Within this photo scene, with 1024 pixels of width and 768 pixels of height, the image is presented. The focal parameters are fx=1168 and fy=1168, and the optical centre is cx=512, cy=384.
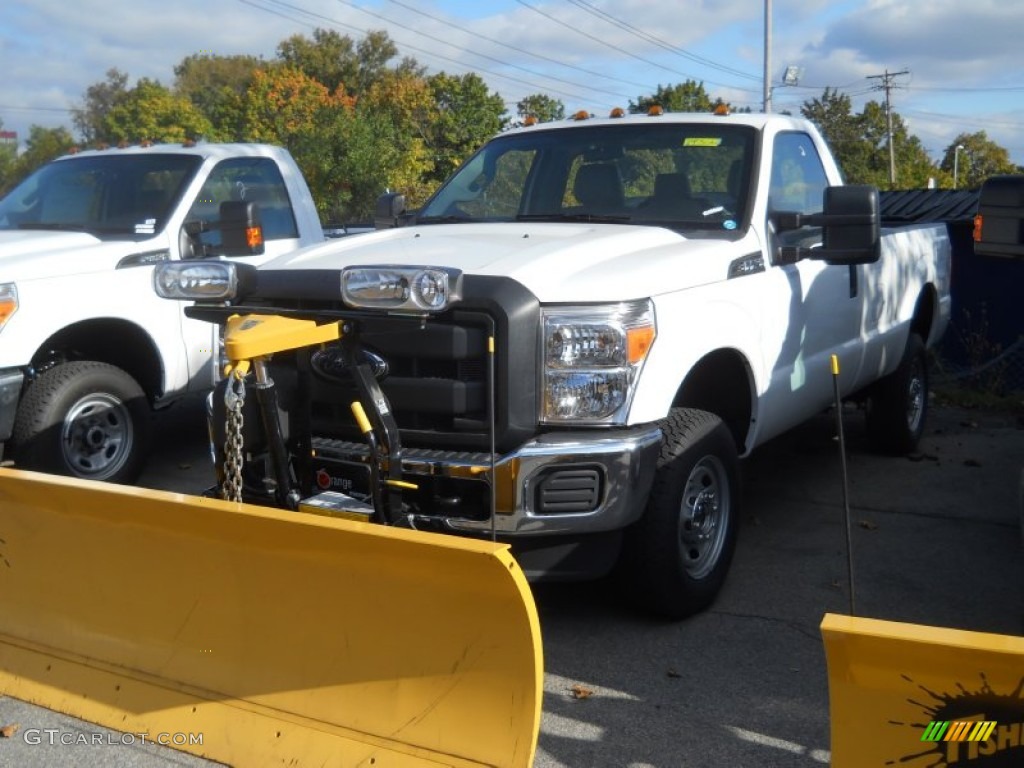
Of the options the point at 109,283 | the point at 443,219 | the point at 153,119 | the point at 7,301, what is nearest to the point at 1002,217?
the point at 443,219

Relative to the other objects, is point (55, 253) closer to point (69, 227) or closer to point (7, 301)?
point (7, 301)

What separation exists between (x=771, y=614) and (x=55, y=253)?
174 inches

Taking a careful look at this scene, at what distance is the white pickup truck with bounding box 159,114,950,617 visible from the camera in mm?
4199

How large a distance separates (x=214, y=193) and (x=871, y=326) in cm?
427

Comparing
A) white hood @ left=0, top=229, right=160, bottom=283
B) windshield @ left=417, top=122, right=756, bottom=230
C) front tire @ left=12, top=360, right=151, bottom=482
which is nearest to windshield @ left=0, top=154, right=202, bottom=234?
white hood @ left=0, top=229, right=160, bottom=283

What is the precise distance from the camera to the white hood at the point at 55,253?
6.45m

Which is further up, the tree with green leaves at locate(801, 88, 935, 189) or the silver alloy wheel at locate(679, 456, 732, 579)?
the tree with green leaves at locate(801, 88, 935, 189)

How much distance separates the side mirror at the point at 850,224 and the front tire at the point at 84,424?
4.04m

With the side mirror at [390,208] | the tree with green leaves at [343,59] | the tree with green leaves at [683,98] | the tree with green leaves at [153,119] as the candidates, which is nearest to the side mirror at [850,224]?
the side mirror at [390,208]

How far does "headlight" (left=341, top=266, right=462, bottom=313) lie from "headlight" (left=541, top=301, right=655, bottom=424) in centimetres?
45

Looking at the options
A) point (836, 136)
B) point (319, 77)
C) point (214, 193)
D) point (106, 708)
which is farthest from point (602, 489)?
point (319, 77)

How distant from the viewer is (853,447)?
836cm

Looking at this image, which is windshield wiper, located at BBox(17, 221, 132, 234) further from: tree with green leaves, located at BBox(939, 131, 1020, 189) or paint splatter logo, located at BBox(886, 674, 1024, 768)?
tree with green leaves, located at BBox(939, 131, 1020, 189)

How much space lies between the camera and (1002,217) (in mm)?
4375
